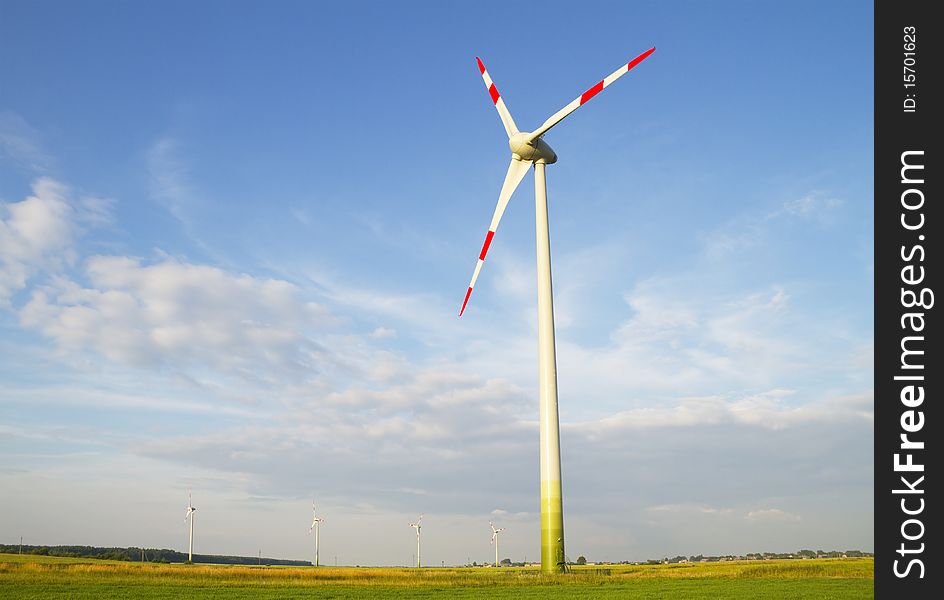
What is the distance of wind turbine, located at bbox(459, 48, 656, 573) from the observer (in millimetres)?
59625

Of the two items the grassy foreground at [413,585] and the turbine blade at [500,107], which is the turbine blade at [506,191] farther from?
the grassy foreground at [413,585]

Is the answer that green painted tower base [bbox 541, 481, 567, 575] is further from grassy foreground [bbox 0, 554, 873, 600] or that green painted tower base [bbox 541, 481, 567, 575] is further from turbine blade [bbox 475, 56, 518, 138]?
turbine blade [bbox 475, 56, 518, 138]

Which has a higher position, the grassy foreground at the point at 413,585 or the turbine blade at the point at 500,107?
the turbine blade at the point at 500,107

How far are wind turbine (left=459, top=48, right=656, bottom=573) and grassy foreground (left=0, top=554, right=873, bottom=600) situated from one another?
12.8 feet

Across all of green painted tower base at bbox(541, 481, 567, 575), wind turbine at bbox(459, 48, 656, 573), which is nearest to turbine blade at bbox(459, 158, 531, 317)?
A: wind turbine at bbox(459, 48, 656, 573)

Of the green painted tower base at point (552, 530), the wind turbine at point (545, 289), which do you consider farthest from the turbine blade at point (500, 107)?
the green painted tower base at point (552, 530)

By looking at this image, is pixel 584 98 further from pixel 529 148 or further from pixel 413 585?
pixel 413 585

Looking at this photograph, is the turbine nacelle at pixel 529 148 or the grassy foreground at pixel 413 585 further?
the turbine nacelle at pixel 529 148

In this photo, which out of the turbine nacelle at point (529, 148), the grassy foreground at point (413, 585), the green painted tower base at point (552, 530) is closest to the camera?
the grassy foreground at point (413, 585)

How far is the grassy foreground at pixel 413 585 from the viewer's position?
49781mm

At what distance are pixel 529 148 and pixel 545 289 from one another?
535 inches

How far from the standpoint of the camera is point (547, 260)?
65562 millimetres
